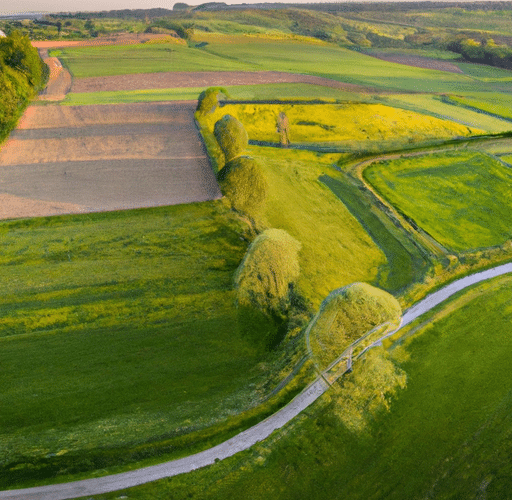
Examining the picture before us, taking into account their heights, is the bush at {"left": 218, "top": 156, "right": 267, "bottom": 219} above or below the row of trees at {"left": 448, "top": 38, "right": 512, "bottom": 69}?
below

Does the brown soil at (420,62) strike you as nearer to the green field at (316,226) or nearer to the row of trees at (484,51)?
the row of trees at (484,51)

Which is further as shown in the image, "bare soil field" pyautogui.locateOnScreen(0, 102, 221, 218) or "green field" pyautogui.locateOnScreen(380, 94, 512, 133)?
"green field" pyautogui.locateOnScreen(380, 94, 512, 133)

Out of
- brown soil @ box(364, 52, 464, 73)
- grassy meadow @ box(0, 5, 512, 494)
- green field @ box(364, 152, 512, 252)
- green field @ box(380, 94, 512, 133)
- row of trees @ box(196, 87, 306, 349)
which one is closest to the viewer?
grassy meadow @ box(0, 5, 512, 494)

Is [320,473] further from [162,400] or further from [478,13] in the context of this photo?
[478,13]

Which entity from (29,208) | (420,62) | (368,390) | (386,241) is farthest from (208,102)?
(420,62)

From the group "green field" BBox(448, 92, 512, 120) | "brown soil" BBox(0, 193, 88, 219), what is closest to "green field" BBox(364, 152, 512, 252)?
"green field" BBox(448, 92, 512, 120)

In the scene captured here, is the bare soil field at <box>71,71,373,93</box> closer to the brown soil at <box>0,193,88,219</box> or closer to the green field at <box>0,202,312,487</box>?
the brown soil at <box>0,193,88,219</box>

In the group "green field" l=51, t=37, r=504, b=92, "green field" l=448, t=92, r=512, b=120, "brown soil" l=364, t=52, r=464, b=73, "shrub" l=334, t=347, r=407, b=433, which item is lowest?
"shrub" l=334, t=347, r=407, b=433
